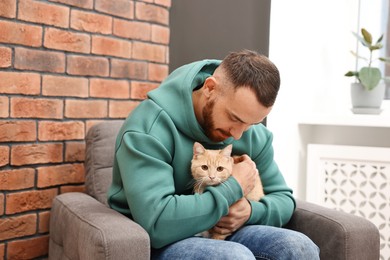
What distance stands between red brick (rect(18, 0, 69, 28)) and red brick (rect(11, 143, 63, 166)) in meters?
0.48

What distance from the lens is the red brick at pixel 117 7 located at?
87.0 inches

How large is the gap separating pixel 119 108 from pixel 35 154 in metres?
0.47

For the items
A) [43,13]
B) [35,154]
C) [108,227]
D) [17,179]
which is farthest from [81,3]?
[108,227]

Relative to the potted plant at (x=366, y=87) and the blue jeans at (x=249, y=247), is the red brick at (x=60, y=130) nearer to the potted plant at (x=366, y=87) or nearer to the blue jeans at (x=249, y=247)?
the blue jeans at (x=249, y=247)

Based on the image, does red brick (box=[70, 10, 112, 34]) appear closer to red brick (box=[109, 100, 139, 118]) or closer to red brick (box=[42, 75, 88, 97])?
red brick (box=[42, 75, 88, 97])

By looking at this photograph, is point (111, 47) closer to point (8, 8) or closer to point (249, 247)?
point (8, 8)

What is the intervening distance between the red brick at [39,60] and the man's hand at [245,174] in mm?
866

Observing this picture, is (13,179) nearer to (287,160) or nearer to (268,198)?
(268,198)

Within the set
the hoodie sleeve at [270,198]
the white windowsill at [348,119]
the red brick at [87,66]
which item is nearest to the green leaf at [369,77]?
the white windowsill at [348,119]

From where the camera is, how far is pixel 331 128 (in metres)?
2.80

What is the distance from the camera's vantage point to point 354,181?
101 inches

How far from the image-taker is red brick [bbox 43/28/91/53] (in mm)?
2018

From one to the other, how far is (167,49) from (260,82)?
3.73ft

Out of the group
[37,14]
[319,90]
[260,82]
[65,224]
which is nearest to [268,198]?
[260,82]
